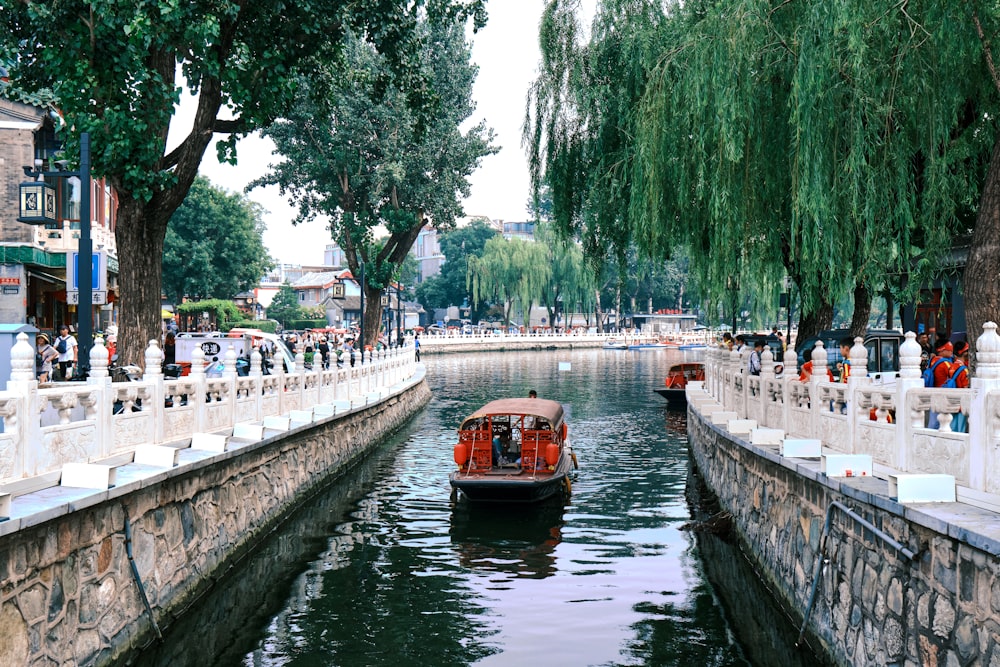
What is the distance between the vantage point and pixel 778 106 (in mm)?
13281

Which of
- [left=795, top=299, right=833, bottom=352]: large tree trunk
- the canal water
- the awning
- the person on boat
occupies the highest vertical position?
the awning

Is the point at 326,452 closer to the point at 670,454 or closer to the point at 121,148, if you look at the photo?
the point at 121,148

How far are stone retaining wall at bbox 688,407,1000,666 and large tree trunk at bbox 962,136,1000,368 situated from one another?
2630 millimetres

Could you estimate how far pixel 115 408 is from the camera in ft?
43.2

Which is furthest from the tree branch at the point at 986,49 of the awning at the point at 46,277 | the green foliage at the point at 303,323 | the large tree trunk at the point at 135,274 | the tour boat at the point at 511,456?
the green foliage at the point at 303,323

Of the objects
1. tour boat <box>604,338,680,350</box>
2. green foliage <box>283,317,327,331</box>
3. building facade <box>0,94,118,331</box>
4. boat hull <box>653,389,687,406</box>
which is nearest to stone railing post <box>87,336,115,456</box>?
building facade <box>0,94,118,331</box>

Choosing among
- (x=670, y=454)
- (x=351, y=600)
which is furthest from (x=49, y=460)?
(x=670, y=454)

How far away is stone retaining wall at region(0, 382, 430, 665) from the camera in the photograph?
7.32 metres

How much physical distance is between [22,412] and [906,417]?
7795 millimetres

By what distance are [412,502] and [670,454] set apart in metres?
8.75

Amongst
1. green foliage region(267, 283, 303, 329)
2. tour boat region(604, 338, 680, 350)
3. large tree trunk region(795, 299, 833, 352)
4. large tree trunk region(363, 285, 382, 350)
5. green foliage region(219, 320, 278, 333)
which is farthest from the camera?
tour boat region(604, 338, 680, 350)

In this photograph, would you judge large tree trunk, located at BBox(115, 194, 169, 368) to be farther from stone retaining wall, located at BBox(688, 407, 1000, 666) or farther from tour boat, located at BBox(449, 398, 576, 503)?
stone retaining wall, located at BBox(688, 407, 1000, 666)

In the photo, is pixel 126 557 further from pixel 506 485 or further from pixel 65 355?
pixel 65 355

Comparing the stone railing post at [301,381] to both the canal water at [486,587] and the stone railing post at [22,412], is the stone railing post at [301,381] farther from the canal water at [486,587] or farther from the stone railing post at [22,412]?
the stone railing post at [22,412]
